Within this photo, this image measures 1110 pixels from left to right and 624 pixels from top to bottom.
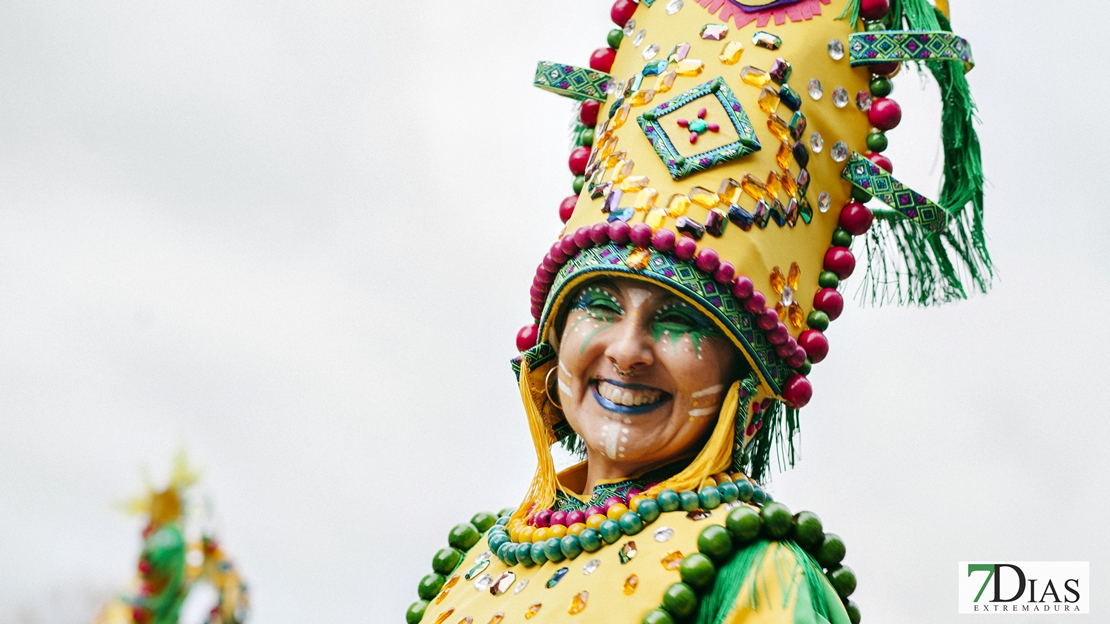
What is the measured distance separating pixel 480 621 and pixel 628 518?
0.58 m

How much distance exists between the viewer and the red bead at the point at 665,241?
464 cm

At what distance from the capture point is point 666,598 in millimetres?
4328

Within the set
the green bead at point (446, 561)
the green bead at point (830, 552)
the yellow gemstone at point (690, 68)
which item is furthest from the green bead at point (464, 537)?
the yellow gemstone at point (690, 68)

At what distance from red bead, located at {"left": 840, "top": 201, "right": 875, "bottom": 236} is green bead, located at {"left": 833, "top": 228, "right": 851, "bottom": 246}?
2 cm

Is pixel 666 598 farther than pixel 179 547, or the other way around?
pixel 666 598

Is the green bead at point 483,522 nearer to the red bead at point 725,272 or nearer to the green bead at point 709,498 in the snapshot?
the green bead at point 709,498

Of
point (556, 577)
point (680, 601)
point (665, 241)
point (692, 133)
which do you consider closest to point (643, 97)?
point (692, 133)

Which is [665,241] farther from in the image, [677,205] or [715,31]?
[715,31]

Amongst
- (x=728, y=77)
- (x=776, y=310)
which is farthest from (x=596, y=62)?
(x=776, y=310)

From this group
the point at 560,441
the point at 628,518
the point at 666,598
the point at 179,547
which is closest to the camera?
the point at 179,547

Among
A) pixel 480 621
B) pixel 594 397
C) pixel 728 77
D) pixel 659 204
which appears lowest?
pixel 480 621

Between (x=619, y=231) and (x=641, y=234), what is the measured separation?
79 millimetres

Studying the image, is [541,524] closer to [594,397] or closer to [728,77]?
[594,397]

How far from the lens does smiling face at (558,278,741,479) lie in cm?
473
